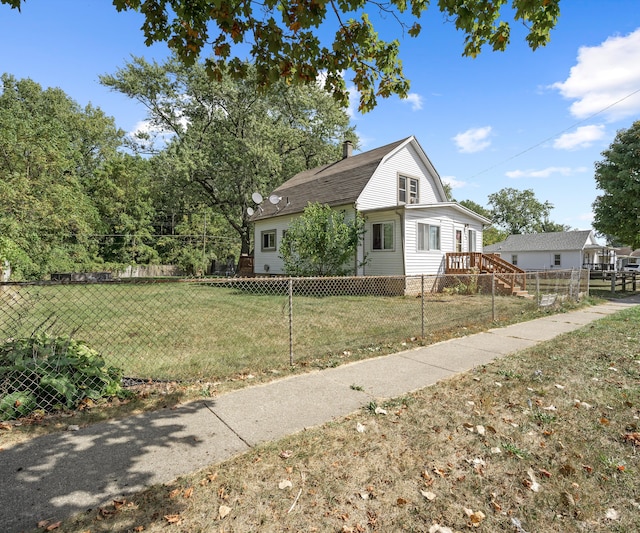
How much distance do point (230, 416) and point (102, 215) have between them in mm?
35156

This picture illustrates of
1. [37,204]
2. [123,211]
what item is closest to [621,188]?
[37,204]

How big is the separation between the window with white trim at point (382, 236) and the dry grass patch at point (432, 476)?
11.9 meters

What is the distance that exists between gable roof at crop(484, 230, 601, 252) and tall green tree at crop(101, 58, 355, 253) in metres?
28.6

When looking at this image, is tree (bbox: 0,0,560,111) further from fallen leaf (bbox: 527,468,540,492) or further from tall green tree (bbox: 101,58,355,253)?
tall green tree (bbox: 101,58,355,253)

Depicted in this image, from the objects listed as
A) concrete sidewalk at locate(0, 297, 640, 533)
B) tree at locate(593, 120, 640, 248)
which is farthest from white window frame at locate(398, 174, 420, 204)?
concrete sidewalk at locate(0, 297, 640, 533)

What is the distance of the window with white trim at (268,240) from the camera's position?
21422 millimetres

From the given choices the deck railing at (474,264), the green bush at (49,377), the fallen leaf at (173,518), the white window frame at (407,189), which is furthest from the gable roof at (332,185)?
the fallen leaf at (173,518)

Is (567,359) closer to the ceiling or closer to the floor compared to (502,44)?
closer to the floor

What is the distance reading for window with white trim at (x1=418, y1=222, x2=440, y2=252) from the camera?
52.2 feet

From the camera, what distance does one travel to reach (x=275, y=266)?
2083 cm

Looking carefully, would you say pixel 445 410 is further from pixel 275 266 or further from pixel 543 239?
pixel 543 239

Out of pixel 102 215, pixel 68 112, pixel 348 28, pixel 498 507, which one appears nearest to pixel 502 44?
pixel 348 28

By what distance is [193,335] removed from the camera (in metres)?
7.29

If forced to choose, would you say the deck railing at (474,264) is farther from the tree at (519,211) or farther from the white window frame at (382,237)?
the tree at (519,211)
